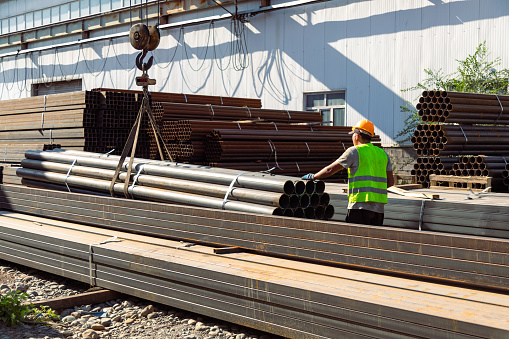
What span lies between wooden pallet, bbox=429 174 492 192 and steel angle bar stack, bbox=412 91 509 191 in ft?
0.96

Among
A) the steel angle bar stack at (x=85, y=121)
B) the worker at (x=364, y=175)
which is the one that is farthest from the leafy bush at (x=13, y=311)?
the steel angle bar stack at (x=85, y=121)

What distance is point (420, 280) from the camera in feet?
14.5

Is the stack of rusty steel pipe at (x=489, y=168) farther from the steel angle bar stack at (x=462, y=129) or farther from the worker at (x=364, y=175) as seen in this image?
the worker at (x=364, y=175)

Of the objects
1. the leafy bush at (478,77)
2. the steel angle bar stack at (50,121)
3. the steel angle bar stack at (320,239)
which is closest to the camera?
the steel angle bar stack at (320,239)

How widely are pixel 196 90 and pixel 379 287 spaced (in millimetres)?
16304

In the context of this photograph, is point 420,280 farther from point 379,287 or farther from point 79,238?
point 79,238

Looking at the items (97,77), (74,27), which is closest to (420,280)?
(97,77)

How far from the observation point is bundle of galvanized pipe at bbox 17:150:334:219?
19.9ft

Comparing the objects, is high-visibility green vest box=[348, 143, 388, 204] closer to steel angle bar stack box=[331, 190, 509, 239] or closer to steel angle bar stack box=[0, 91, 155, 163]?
steel angle bar stack box=[331, 190, 509, 239]

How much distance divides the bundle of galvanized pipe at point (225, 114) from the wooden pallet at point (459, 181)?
4236 mm

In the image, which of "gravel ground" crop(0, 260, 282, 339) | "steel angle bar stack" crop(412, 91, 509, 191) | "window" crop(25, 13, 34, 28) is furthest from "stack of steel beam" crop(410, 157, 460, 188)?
"window" crop(25, 13, 34, 28)

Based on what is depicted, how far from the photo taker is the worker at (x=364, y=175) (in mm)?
5801

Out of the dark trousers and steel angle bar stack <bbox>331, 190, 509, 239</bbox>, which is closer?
the dark trousers

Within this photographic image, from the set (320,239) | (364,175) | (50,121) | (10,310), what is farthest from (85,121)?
(320,239)
